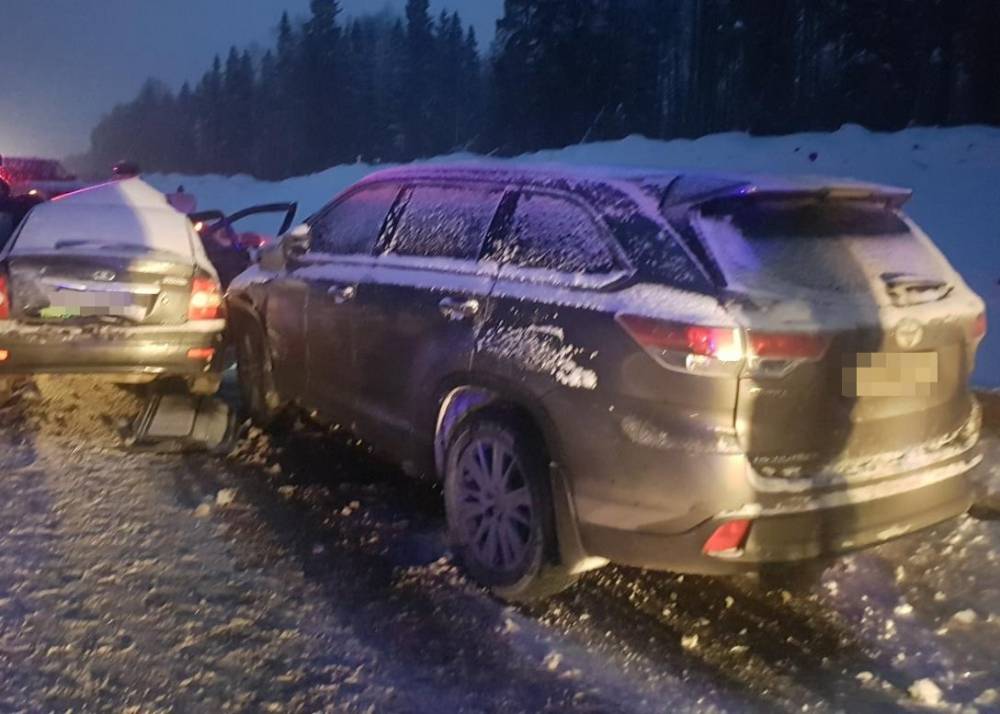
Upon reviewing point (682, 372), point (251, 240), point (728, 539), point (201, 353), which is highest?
point (682, 372)

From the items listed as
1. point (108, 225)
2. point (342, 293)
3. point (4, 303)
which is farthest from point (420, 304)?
point (108, 225)

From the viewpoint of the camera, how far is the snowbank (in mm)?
11750

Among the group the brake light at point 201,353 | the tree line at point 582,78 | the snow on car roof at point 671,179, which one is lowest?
the brake light at point 201,353

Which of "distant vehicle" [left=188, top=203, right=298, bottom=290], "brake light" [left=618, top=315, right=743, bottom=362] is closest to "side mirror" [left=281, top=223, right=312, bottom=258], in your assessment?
"brake light" [left=618, top=315, right=743, bottom=362]

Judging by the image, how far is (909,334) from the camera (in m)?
3.54

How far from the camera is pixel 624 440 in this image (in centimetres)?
351

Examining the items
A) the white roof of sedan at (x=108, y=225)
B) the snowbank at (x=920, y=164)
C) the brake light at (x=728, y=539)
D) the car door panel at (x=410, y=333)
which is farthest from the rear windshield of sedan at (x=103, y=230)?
the brake light at (x=728, y=539)

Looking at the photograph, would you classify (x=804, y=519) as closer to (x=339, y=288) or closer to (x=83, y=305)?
(x=339, y=288)

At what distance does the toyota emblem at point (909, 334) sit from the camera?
11.5 feet

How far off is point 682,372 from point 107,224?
15.4 ft

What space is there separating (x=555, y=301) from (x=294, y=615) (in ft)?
5.27

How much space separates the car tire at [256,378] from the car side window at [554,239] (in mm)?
2459

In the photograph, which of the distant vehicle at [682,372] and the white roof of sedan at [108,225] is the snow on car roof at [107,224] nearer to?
the white roof of sedan at [108,225]

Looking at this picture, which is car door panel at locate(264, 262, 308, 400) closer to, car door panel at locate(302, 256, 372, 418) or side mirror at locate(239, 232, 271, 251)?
car door panel at locate(302, 256, 372, 418)
